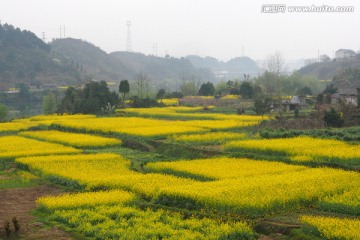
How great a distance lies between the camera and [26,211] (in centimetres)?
1501

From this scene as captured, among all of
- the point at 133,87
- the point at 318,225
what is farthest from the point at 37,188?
the point at 133,87

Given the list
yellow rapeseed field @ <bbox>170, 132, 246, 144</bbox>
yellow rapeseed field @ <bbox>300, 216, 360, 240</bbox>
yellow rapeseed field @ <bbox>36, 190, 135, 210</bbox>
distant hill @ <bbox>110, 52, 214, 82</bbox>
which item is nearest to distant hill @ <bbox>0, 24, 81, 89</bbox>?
distant hill @ <bbox>110, 52, 214, 82</bbox>

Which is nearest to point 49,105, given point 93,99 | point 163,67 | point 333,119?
point 93,99

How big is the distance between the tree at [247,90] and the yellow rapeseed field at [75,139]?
28.5 m

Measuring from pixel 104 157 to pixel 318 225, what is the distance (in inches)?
522

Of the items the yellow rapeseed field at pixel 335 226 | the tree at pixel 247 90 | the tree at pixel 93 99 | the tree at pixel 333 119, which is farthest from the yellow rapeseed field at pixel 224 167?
the tree at pixel 247 90

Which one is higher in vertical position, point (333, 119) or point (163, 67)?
point (163, 67)

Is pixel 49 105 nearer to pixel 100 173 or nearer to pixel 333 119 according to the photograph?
pixel 333 119

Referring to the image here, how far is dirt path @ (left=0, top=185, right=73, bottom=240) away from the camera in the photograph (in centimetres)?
1261

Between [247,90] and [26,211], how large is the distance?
144 ft

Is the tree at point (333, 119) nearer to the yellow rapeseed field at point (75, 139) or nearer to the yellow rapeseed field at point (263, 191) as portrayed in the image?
the yellow rapeseed field at point (75, 139)

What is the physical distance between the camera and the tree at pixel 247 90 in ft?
186

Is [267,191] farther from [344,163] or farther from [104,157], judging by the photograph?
[104,157]

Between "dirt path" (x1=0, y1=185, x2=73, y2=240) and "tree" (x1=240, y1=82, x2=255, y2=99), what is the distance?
133 ft
